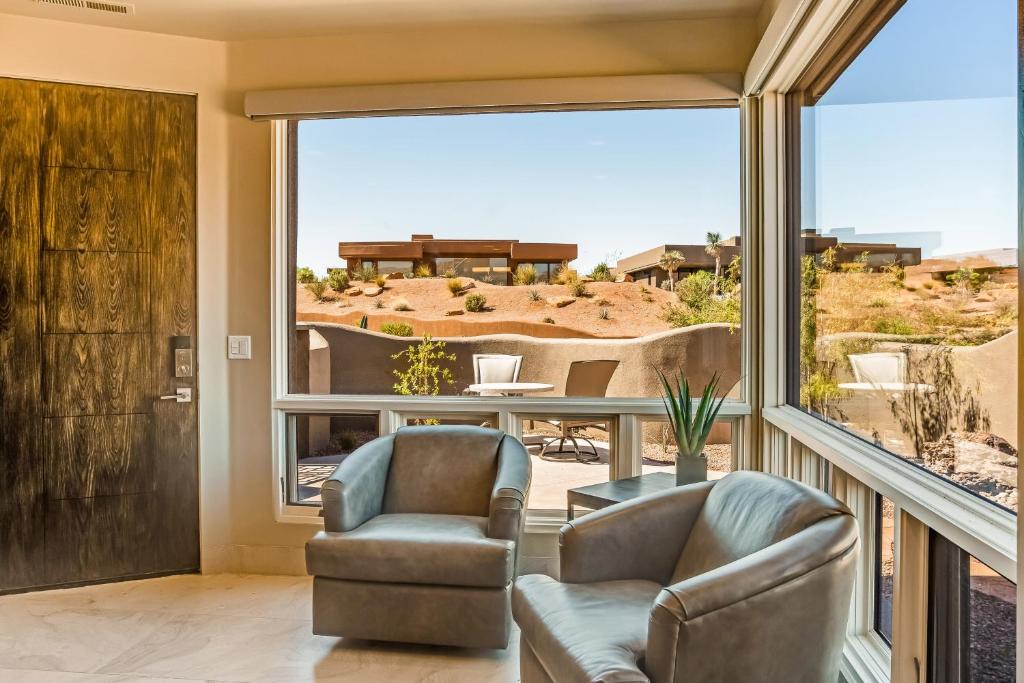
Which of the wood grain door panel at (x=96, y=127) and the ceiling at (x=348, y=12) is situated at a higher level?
the ceiling at (x=348, y=12)

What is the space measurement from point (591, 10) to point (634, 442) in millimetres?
1964

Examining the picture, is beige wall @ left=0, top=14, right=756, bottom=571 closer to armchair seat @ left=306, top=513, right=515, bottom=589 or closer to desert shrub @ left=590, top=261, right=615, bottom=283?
desert shrub @ left=590, top=261, right=615, bottom=283

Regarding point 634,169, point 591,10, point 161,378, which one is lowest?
point 161,378

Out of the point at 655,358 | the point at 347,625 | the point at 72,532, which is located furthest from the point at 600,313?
the point at 72,532

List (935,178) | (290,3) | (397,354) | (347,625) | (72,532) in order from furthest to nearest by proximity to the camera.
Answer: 1. (397,354)
2. (72,532)
3. (290,3)
4. (347,625)
5. (935,178)

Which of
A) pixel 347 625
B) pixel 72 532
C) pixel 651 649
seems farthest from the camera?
pixel 72 532

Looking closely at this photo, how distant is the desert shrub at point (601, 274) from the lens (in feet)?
11.5

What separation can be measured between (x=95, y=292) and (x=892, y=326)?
328cm

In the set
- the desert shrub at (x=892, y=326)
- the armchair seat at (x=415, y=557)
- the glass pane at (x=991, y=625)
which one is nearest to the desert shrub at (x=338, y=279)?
the armchair seat at (x=415, y=557)

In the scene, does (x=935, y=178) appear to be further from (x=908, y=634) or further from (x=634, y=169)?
(x=634, y=169)

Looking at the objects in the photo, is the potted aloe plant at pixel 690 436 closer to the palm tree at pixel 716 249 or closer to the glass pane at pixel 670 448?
the glass pane at pixel 670 448

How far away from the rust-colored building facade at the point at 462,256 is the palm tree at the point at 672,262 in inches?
16.5

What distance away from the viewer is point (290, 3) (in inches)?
124

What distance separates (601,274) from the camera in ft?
11.5
